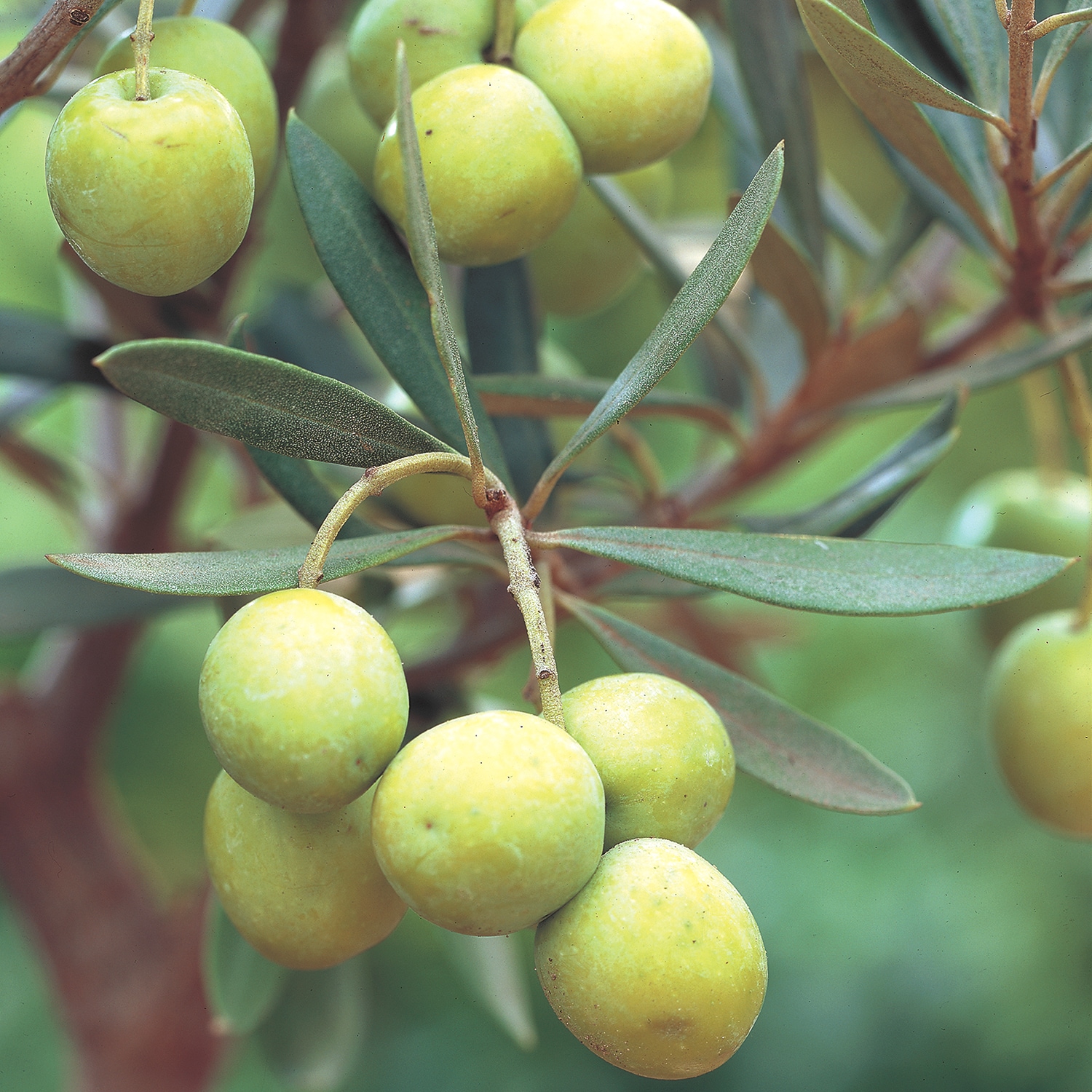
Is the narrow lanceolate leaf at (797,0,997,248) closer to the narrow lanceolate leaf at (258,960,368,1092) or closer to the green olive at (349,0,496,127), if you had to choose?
the green olive at (349,0,496,127)

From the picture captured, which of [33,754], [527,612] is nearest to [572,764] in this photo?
[527,612]

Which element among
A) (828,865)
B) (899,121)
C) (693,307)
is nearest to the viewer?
(693,307)

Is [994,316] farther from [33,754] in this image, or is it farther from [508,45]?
[33,754]

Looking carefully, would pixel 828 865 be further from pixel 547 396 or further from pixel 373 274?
pixel 373 274

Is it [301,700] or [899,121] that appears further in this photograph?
[899,121]

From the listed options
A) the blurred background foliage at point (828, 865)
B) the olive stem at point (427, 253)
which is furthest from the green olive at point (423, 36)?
the blurred background foliage at point (828, 865)

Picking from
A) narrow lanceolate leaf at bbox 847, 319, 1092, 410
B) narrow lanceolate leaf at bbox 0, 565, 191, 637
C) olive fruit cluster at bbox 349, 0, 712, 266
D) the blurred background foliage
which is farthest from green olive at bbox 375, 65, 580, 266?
the blurred background foliage

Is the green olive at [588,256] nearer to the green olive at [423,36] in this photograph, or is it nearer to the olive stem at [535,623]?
the green olive at [423,36]

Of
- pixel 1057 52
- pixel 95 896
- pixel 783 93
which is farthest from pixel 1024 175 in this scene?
pixel 95 896
